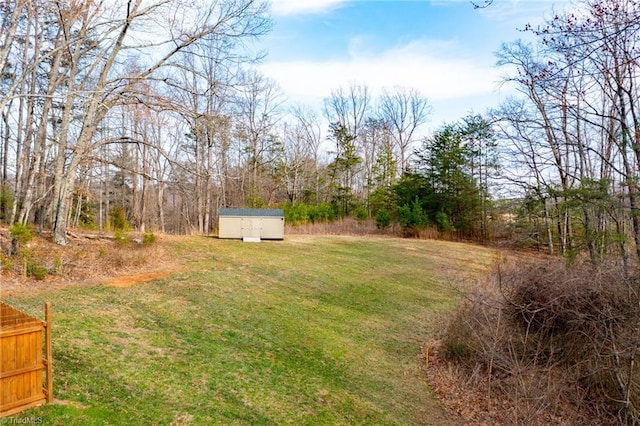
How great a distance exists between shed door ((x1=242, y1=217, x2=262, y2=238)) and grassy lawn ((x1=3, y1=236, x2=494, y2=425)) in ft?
17.1

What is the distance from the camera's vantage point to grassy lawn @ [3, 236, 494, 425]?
4309 mm

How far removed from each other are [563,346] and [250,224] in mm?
12958

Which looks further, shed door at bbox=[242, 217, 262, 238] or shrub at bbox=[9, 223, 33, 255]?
shed door at bbox=[242, 217, 262, 238]

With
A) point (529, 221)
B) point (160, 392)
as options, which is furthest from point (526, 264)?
point (160, 392)

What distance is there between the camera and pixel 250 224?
55.4ft

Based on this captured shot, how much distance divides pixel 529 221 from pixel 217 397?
8.48 metres

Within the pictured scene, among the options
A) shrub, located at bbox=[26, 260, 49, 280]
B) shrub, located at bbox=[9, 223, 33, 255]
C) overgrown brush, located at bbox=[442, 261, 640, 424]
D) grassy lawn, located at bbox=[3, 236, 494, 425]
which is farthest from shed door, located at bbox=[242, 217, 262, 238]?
overgrown brush, located at bbox=[442, 261, 640, 424]

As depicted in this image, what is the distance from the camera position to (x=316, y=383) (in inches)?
216

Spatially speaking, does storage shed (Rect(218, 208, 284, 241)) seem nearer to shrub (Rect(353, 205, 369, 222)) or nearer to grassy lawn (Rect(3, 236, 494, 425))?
grassy lawn (Rect(3, 236, 494, 425))

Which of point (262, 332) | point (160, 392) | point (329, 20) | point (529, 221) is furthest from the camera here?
point (529, 221)

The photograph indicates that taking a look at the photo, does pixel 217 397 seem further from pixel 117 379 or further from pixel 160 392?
pixel 117 379

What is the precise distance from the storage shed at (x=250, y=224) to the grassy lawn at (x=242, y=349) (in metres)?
5.17

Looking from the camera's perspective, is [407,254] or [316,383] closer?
[316,383]

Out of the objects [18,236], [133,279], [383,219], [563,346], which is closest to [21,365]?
[133,279]
